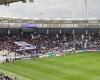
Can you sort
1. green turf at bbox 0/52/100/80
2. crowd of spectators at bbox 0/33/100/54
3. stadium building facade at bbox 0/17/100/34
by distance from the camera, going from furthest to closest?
stadium building facade at bbox 0/17/100/34
crowd of spectators at bbox 0/33/100/54
green turf at bbox 0/52/100/80

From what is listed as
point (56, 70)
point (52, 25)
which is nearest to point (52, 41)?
point (52, 25)

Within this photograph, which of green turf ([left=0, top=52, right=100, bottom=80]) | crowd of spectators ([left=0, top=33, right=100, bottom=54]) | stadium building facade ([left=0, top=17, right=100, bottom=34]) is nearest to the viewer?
green turf ([left=0, top=52, right=100, bottom=80])

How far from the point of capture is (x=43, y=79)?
42.6 m

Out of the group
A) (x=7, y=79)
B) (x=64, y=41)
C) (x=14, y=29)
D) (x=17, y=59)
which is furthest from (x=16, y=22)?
(x=7, y=79)

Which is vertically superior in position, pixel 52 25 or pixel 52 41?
pixel 52 25

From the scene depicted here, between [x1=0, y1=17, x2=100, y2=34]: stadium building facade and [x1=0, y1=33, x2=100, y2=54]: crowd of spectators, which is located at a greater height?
[x1=0, y1=17, x2=100, y2=34]: stadium building facade

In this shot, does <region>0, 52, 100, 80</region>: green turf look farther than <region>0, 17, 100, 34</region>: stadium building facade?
No

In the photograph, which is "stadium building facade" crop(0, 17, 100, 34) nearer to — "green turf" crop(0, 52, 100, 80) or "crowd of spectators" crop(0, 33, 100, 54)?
"crowd of spectators" crop(0, 33, 100, 54)

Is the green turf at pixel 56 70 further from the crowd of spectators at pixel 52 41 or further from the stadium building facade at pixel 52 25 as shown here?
the stadium building facade at pixel 52 25

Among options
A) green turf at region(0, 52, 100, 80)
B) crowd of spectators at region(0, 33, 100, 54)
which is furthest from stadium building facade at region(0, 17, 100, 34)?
green turf at region(0, 52, 100, 80)

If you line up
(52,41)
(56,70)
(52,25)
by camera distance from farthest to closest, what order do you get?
(52,25) < (52,41) < (56,70)

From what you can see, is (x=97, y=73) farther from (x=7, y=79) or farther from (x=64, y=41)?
(x=64, y=41)

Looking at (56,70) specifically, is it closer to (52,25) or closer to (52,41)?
(52,41)

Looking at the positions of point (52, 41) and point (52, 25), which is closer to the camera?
point (52, 41)
